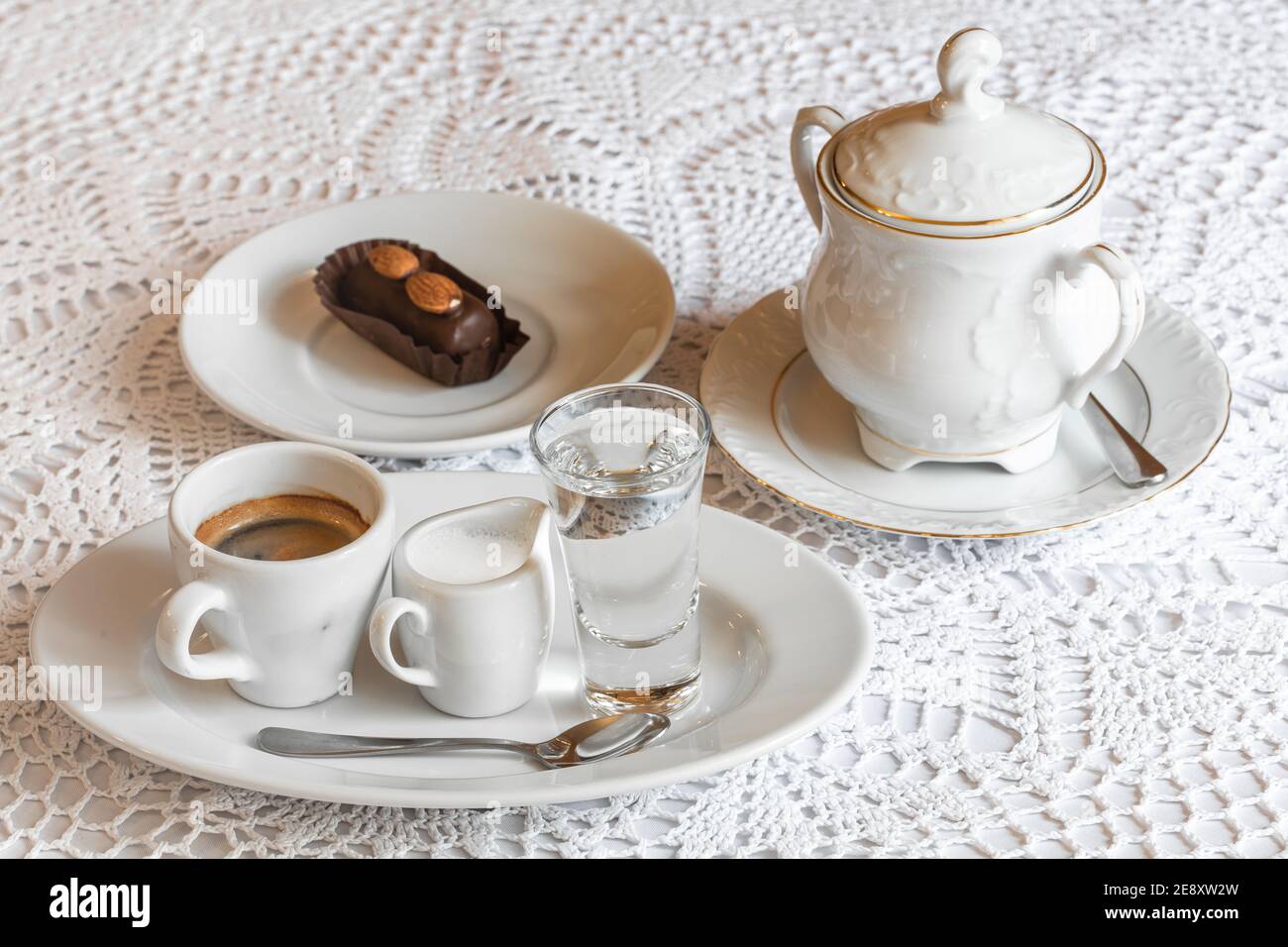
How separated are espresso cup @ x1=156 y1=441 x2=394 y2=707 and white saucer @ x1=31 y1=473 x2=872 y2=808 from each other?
0.08ft

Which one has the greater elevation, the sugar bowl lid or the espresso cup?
the sugar bowl lid

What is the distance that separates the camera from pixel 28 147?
1272 mm

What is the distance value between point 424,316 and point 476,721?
1.29 ft

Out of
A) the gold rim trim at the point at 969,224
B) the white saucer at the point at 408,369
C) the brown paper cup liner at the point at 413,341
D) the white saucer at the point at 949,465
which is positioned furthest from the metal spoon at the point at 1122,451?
the brown paper cup liner at the point at 413,341

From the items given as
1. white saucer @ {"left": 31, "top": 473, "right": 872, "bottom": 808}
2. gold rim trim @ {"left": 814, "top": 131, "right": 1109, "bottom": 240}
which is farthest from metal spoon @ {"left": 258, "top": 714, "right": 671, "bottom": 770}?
gold rim trim @ {"left": 814, "top": 131, "right": 1109, "bottom": 240}

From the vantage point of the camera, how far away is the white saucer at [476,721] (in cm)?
60

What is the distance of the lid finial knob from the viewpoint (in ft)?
2.40

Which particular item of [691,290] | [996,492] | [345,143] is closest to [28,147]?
[345,143]

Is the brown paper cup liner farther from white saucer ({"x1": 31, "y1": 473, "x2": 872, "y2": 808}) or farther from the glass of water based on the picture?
the glass of water

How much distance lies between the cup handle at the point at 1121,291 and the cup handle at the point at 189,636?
0.50 metres

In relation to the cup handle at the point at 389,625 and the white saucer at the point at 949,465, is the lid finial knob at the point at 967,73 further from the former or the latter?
the cup handle at the point at 389,625
